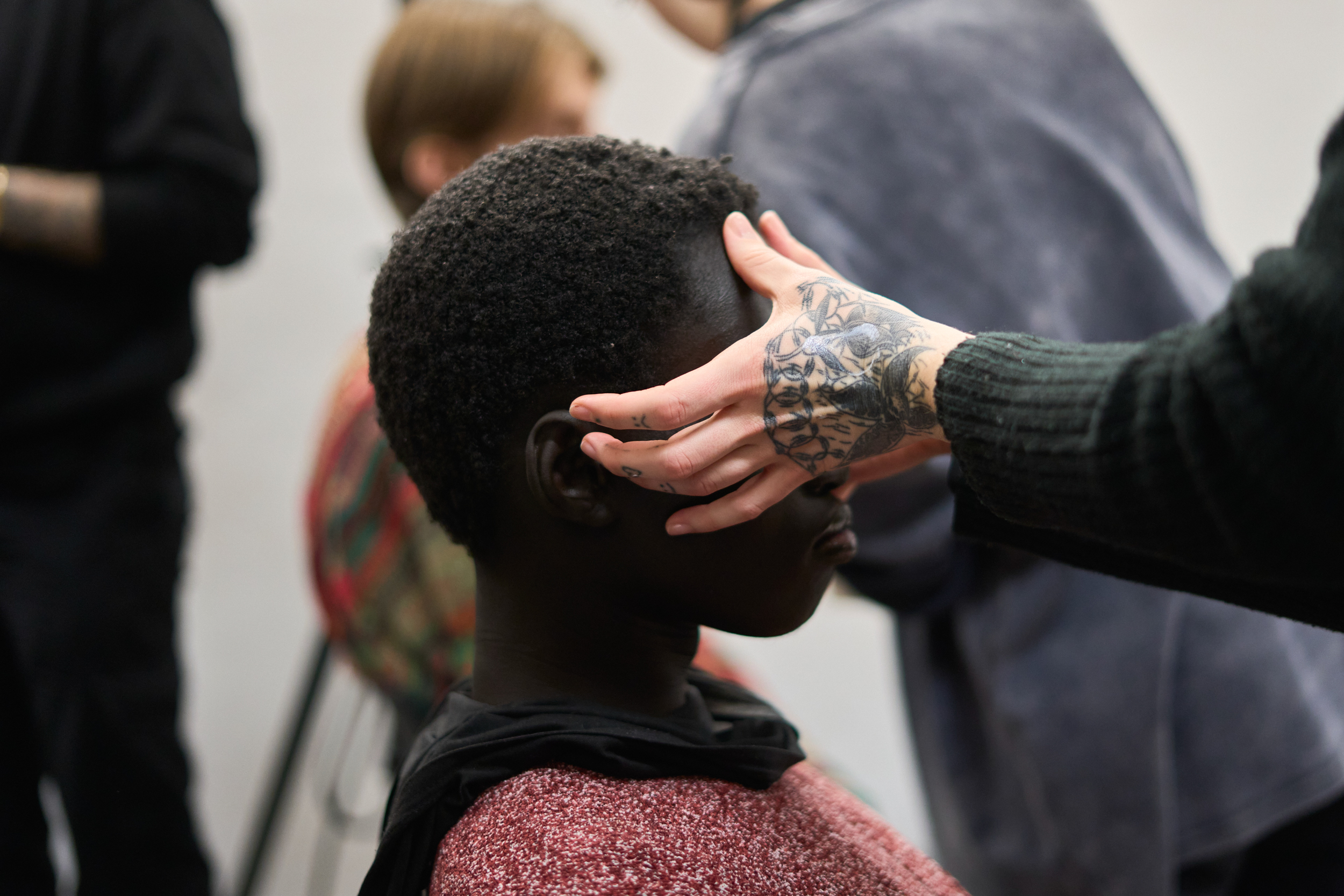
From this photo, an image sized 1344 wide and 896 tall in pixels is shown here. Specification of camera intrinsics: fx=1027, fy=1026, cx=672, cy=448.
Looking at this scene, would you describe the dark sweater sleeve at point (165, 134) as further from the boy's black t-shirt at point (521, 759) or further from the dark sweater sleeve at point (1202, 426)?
the dark sweater sleeve at point (1202, 426)

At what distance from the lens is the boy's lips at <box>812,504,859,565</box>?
0.77 m

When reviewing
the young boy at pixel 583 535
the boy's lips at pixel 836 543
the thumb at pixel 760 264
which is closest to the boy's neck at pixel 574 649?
the young boy at pixel 583 535

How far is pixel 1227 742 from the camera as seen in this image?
1080 millimetres

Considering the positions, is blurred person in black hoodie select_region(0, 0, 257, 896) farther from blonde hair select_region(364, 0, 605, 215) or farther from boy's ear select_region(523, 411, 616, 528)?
boy's ear select_region(523, 411, 616, 528)

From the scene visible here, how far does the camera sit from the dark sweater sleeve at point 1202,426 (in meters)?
0.44

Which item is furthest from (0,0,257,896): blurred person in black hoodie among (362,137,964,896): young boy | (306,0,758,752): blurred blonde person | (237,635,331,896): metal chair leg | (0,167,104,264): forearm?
(237,635,331,896): metal chair leg

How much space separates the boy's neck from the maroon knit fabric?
3.5 inches

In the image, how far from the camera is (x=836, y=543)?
30.4 inches

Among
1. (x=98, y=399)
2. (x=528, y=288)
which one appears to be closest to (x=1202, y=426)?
(x=528, y=288)

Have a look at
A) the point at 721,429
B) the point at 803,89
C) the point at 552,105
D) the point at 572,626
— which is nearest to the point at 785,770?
the point at 572,626

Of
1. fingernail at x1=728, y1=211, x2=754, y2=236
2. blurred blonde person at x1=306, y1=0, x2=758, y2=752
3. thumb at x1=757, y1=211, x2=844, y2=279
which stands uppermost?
fingernail at x1=728, y1=211, x2=754, y2=236

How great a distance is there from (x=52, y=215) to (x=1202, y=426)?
1088 mm

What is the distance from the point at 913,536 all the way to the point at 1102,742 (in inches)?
11.5

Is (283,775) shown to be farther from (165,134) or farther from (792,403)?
(792,403)
